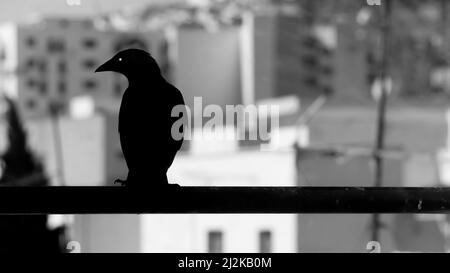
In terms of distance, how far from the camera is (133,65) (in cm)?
81

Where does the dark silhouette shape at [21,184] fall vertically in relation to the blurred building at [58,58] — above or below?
below

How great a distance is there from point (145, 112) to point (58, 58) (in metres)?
0.51

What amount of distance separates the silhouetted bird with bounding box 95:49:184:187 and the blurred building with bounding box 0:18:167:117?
0.18m

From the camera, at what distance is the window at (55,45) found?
1.25 metres

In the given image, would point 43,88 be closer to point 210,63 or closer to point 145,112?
point 210,63

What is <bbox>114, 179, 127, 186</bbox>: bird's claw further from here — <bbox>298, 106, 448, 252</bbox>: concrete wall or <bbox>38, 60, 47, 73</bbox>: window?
<bbox>38, 60, 47, 73</bbox>: window

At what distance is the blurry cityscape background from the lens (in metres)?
0.95

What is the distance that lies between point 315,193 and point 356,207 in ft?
0.13

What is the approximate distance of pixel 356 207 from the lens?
2.12 feet

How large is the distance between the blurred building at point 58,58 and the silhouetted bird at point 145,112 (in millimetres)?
→ 183

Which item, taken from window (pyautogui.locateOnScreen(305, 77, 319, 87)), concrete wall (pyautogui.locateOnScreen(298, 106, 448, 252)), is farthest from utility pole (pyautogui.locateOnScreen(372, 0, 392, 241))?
window (pyautogui.locateOnScreen(305, 77, 319, 87))

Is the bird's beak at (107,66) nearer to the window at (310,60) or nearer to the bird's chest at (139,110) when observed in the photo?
the bird's chest at (139,110)

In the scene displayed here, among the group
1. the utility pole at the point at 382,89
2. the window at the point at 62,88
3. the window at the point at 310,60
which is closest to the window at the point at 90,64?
the window at the point at 62,88
